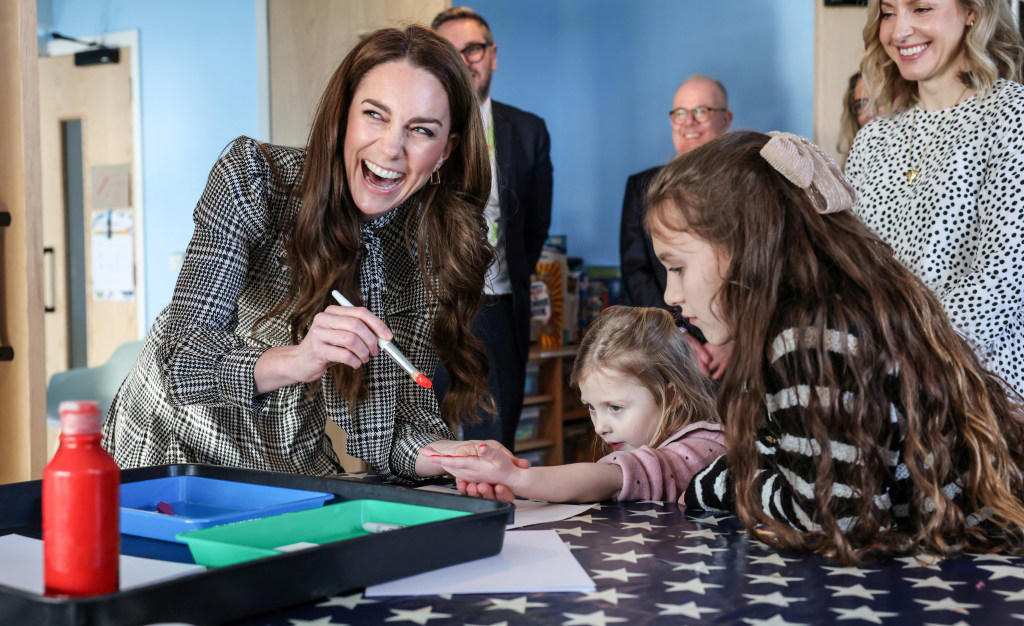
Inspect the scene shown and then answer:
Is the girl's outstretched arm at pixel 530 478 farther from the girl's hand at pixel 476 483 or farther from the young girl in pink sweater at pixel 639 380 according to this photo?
the young girl in pink sweater at pixel 639 380

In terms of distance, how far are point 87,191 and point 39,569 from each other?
15.1 feet

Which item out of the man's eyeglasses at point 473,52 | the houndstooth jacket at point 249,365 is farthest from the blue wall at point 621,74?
the houndstooth jacket at point 249,365

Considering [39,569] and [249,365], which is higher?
[249,365]

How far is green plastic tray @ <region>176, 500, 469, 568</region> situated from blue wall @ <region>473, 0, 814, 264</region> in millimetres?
3163

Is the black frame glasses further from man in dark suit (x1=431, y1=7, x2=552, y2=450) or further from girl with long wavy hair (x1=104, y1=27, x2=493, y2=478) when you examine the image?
girl with long wavy hair (x1=104, y1=27, x2=493, y2=478)

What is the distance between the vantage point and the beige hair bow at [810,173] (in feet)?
3.77

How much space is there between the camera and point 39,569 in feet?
2.98

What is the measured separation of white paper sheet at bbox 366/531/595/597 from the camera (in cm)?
88

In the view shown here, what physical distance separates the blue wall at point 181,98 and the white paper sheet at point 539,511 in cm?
355

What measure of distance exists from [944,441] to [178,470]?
0.83 metres

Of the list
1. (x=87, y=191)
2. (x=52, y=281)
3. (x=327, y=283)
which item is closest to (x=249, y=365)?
(x=327, y=283)

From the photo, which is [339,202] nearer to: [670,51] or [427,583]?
[427,583]

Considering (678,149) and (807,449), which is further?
(678,149)

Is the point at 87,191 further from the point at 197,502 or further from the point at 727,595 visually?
the point at 727,595
